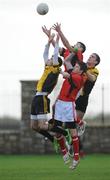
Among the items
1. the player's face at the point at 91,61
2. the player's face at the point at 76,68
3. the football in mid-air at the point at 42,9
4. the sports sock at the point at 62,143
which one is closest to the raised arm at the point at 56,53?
the player's face at the point at 76,68

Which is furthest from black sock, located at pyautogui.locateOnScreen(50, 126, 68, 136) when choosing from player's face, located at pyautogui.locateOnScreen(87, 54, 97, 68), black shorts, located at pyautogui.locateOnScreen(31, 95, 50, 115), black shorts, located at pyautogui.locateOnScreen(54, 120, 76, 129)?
player's face, located at pyautogui.locateOnScreen(87, 54, 97, 68)

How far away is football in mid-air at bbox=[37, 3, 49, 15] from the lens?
2164 cm

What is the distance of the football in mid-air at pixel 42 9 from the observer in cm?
2164

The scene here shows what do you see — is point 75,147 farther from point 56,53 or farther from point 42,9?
point 42,9

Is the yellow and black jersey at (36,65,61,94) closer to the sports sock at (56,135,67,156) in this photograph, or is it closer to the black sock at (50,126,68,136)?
the black sock at (50,126,68,136)

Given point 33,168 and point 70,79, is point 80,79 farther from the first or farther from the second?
point 33,168

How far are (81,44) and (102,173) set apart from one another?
2.93m

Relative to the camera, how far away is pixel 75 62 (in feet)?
71.3

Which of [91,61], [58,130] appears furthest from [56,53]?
[58,130]

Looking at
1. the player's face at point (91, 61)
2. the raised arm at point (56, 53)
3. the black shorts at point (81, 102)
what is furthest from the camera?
the black shorts at point (81, 102)

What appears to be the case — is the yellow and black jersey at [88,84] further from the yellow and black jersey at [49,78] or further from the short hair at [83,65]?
the yellow and black jersey at [49,78]

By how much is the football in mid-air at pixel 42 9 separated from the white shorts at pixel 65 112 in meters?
2.02

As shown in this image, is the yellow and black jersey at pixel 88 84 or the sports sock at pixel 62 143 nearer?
the sports sock at pixel 62 143

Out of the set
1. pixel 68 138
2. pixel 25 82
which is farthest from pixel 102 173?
pixel 25 82
